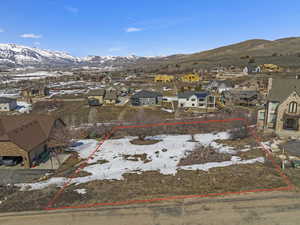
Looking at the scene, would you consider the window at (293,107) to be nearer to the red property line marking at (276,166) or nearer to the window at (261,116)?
the window at (261,116)

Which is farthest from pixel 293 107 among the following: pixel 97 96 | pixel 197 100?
pixel 97 96

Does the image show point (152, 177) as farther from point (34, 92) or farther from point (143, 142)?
point (34, 92)

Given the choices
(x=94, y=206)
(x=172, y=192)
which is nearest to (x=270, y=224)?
(x=172, y=192)

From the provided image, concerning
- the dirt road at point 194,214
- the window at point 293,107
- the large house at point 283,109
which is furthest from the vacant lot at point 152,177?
the window at point 293,107

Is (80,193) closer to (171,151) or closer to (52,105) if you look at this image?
(171,151)

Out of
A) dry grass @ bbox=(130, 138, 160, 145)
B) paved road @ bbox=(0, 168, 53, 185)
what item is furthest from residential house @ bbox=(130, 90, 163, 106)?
paved road @ bbox=(0, 168, 53, 185)

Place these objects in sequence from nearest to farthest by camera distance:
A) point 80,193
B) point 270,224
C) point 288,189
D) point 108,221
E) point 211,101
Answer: point 270,224
point 108,221
point 288,189
point 80,193
point 211,101
